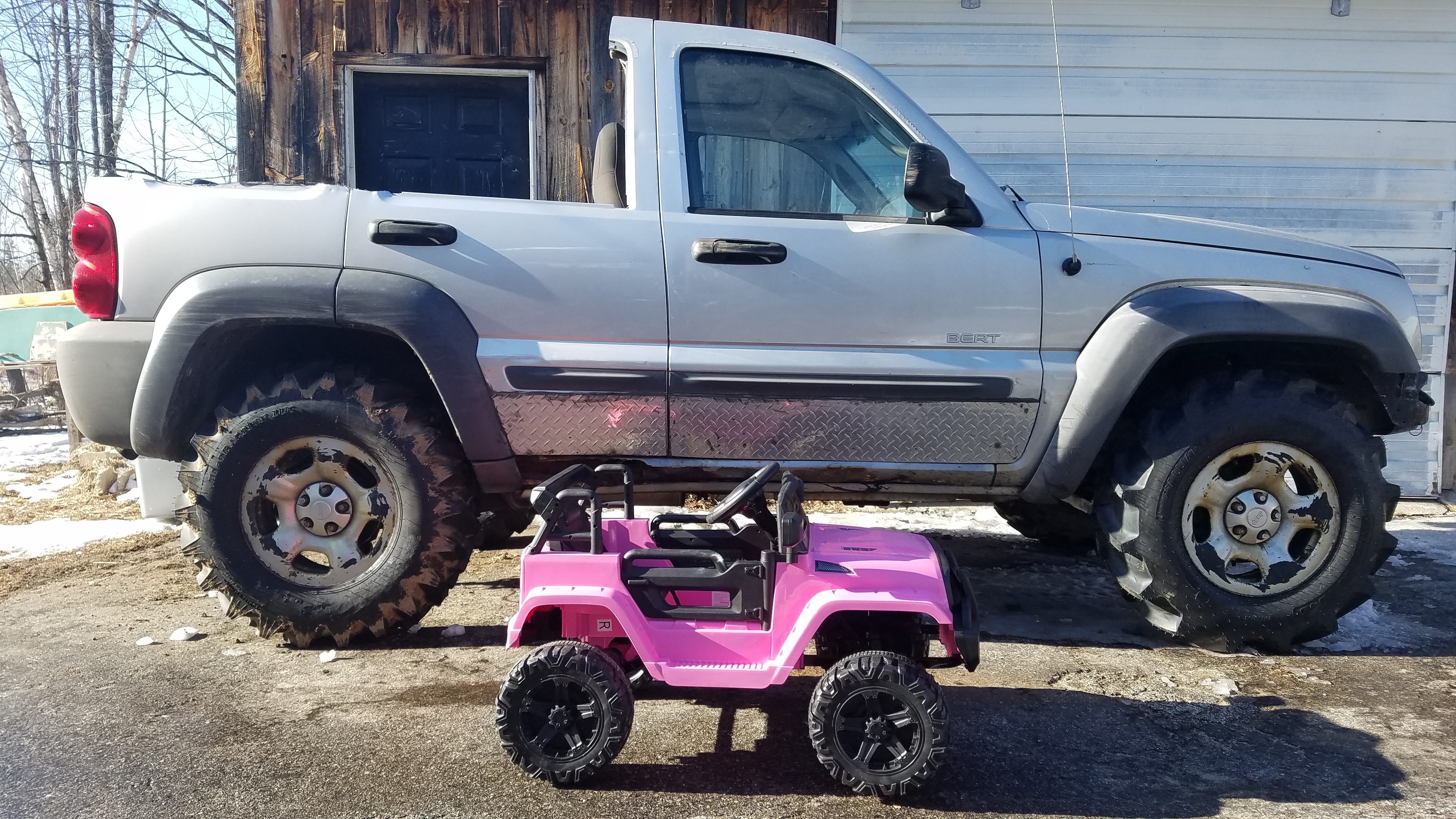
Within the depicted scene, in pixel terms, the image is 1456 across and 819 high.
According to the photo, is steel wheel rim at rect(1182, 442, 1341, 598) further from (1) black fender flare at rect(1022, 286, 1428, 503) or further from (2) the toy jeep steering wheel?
(2) the toy jeep steering wheel

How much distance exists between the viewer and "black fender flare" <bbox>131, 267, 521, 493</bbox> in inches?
121

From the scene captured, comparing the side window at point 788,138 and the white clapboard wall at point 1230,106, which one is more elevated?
the white clapboard wall at point 1230,106

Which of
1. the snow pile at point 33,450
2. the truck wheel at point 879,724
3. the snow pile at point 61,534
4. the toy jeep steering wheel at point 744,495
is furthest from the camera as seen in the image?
the snow pile at point 33,450

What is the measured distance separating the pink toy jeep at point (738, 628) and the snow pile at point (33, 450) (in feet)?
20.7

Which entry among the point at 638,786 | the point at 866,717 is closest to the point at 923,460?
the point at 866,717

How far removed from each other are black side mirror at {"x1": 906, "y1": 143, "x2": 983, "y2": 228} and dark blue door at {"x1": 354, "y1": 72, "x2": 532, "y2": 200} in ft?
12.8

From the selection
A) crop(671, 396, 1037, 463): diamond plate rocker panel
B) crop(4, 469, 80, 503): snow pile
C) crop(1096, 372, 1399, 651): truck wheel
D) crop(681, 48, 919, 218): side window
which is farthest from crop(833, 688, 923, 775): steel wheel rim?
crop(4, 469, 80, 503): snow pile

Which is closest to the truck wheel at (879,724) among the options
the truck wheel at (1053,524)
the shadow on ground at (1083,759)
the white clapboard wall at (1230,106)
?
→ the shadow on ground at (1083,759)

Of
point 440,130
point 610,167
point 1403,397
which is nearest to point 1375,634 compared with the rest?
point 1403,397

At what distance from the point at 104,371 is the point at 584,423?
5.26ft

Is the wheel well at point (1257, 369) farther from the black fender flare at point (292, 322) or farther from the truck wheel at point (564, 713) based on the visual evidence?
the black fender flare at point (292, 322)

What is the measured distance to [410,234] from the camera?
3.16 metres

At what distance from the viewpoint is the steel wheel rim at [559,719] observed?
7.45ft

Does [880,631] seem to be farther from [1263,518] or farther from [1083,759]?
[1263,518]
